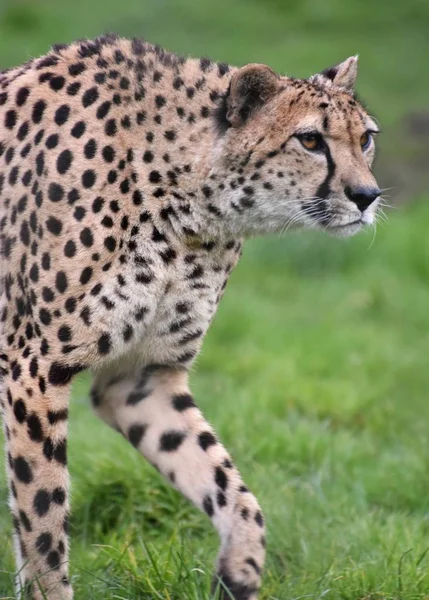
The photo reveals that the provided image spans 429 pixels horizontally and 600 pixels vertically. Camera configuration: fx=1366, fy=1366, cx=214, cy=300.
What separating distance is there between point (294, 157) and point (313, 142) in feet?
0.22

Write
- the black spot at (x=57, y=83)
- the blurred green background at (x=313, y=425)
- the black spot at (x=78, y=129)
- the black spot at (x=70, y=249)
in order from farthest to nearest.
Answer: the blurred green background at (x=313, y=425) < the black spot at (x=57, y=83) < the black spot at (x=78, y=129) < the black spot at (x=70, y=249)

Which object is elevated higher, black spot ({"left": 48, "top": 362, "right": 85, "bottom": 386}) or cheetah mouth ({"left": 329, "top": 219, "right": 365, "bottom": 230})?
cheetah mouth ({"left": 329, "top": 219, "right": 365, "bottom": 230})

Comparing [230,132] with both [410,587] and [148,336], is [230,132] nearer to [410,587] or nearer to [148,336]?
[148,336]

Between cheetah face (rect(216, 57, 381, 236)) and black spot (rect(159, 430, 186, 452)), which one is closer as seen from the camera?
cheetah face (rect(216, 57, 381, 236))

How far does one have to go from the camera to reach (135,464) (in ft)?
16.3

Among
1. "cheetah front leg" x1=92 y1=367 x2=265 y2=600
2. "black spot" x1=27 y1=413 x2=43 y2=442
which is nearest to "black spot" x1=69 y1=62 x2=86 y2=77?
"cheetah front leg" x1=92 y1=367 x2=265 y2=600

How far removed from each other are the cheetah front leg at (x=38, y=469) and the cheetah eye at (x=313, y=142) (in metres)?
0.92

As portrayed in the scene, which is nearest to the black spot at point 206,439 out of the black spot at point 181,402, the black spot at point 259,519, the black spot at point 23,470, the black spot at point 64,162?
the black spot at point 181,402

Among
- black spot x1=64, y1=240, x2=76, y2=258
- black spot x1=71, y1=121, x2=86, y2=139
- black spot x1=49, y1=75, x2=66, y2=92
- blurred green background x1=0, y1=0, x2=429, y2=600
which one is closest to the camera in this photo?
black spot x1=64, y1=240, x2=76, y2=258

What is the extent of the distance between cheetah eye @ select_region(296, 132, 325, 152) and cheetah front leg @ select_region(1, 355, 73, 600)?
0.92m

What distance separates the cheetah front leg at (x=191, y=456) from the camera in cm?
377

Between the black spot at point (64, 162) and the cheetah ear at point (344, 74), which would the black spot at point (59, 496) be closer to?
the black spot at point (64, 162)

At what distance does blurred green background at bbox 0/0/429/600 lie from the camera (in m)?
4.04

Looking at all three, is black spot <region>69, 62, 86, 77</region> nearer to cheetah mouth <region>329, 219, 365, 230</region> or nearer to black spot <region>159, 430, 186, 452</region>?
cheetah mouth <region>329, 219, 365, 230</region>
